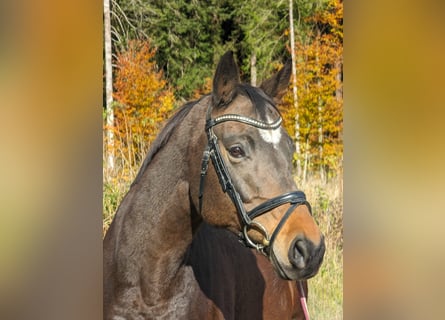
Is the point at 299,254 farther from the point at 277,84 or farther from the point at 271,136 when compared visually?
the point at 277,84

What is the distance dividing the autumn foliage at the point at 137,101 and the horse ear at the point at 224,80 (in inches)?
49.0

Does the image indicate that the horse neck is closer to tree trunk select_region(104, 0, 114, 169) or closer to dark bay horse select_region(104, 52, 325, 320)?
dark bay horse select_region(104, 52, 325, 320)

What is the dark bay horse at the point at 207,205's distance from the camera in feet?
5.92

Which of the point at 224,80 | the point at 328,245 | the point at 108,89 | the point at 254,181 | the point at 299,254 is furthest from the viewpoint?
the point at 328,245

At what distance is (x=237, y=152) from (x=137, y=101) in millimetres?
1497

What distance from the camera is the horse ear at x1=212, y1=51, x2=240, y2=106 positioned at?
1.91 metres

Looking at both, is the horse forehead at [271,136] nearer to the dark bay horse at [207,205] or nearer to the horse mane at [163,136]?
the dark bay horse at [207,205]

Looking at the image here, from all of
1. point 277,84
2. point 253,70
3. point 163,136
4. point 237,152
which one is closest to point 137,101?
point 253,70

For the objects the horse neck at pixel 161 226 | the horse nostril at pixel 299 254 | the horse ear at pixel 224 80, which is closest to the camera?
the horse nostril at pixel 299 254

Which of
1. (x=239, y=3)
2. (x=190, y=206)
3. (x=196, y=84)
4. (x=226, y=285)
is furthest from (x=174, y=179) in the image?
(x=239, y=3)

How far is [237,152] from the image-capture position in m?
1.90

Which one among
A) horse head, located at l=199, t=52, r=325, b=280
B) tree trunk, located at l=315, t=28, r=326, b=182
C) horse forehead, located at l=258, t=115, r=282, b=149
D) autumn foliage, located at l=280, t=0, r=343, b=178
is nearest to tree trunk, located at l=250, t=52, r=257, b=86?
autumn foliage, located at l=280, t=0, r=343, b=178

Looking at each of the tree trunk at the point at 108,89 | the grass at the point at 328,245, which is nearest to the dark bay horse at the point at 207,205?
the tree trunk at the point at 108,89
